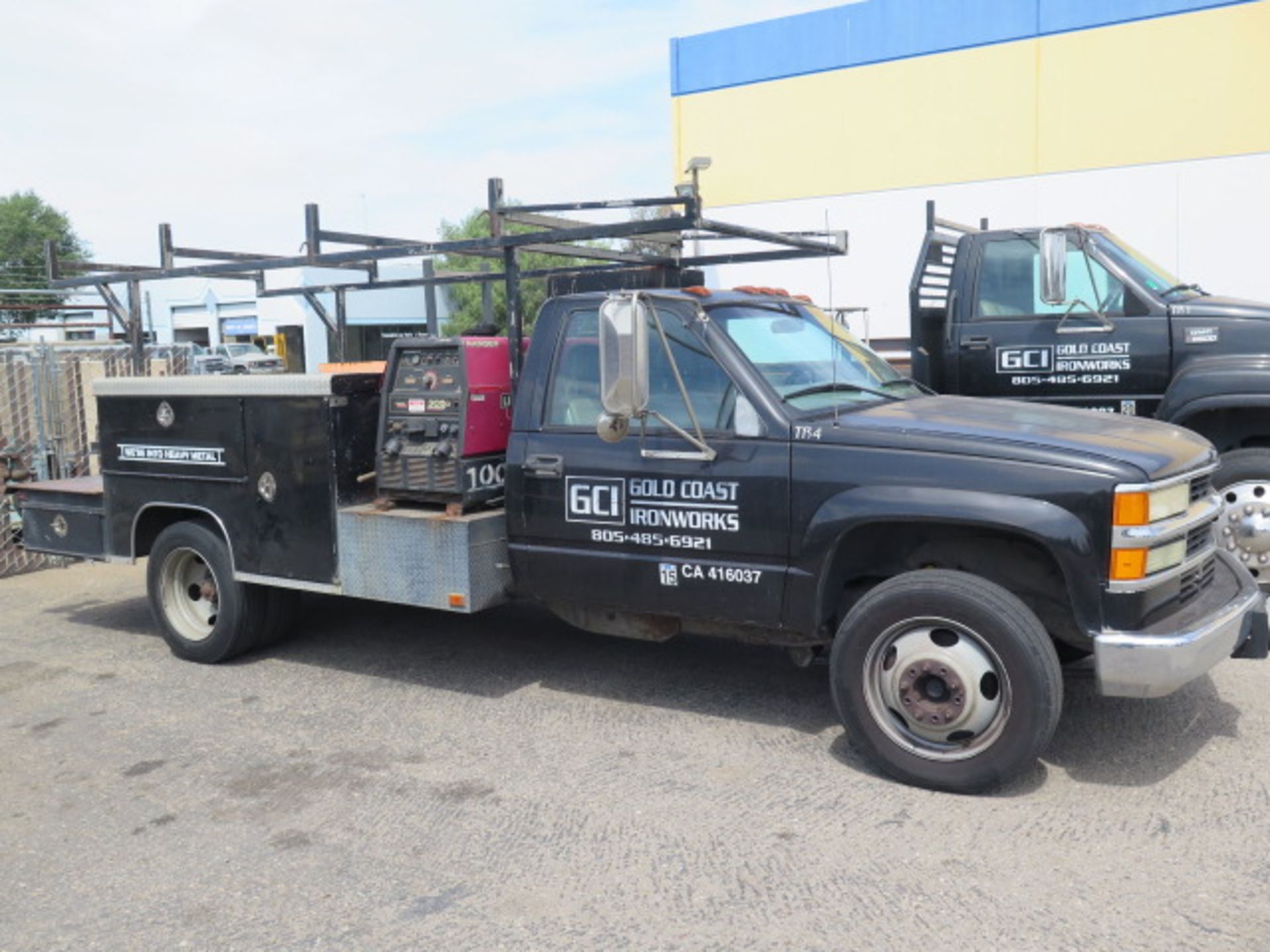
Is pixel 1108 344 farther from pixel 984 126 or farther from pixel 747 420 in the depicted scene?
pixel 984 126

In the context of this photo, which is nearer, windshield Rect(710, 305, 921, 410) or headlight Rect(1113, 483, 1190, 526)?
headlight Rect(1113, 483, 1190, 526)

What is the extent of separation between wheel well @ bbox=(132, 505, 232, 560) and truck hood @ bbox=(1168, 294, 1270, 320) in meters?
6.13

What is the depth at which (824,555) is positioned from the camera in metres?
4.75

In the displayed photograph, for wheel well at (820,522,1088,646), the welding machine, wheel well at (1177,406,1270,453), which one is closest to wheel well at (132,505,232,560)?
the welding machine

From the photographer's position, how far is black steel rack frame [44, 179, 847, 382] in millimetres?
5469

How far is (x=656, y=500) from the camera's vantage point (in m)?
5.13

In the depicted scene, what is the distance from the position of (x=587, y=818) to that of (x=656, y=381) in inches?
77.2

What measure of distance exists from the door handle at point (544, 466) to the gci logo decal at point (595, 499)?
62mm

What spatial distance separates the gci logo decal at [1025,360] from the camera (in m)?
7.38

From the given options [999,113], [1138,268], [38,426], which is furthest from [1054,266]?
[999,113]

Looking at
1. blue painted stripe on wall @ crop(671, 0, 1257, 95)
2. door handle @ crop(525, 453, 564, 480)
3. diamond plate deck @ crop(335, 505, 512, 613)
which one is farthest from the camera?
blue painted stripe on wall @ crop(671, 0, 1257, 95)

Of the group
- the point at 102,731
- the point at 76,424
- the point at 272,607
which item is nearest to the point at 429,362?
the point at 272,607

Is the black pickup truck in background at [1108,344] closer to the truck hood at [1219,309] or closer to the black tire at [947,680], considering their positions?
the truck hood at [1219,309]

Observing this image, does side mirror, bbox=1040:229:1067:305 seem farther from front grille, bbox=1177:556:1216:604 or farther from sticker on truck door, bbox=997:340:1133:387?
front grille, bbox=1177:556:1216:604
